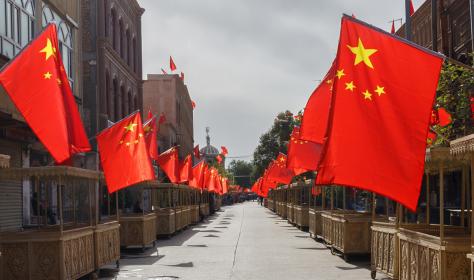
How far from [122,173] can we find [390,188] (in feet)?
30.2

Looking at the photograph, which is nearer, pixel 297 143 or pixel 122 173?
pixel 122 173

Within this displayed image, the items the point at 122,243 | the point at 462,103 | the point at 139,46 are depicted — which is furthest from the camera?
the point at 139,46

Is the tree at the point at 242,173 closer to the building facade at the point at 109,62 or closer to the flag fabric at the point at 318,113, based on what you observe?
the building facade at the point at 109,62

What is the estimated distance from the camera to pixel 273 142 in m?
87.0

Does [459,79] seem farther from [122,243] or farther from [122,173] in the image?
[122,243]

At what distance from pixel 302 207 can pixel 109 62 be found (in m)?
12.4

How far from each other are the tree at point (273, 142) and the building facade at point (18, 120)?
5428 centimetres

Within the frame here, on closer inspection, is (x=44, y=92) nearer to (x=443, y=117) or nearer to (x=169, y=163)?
(x=443, y=117)

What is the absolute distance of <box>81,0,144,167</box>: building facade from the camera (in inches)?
1238

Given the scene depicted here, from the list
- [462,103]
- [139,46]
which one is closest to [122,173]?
[462,103]

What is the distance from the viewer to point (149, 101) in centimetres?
7250

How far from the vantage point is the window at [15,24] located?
19.7 meters

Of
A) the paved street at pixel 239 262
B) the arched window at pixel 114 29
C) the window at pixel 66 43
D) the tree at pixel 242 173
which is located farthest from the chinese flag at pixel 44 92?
the tree at pixel 242 173

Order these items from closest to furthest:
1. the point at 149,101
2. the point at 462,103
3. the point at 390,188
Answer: the point at 390,188 < the point at 462,103 < the point at 149,101
